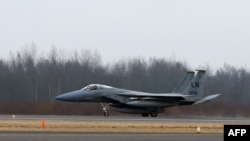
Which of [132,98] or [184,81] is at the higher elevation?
[184,81]

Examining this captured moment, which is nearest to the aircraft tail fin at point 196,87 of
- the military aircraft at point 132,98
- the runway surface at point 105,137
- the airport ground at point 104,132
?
the military aircraft at point 132,98

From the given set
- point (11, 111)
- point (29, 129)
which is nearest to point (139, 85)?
point (11, 111)

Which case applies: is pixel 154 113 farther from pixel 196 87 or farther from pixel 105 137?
pixel 105 137

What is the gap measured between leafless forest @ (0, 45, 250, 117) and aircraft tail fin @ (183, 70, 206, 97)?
5.30 meters

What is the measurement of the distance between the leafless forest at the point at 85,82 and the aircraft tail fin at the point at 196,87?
209 inches

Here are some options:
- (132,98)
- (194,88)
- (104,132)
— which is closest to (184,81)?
(194,88)

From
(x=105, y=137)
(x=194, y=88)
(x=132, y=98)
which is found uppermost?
(x=194, y=88)

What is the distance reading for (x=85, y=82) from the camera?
223ft

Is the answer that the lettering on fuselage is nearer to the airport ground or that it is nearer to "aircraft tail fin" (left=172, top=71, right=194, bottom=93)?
"aircraft tail fin" (left=172, top=71, right=194, bottom=93)

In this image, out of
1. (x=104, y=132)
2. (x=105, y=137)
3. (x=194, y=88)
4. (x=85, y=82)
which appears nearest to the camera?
(x=105, y=137)

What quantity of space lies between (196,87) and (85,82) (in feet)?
97.8

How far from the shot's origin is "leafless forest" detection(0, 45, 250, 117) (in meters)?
46.2

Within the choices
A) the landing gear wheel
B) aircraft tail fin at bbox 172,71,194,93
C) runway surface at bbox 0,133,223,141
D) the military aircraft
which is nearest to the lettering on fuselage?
the military aircraft

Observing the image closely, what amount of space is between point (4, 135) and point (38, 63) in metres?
53.3
